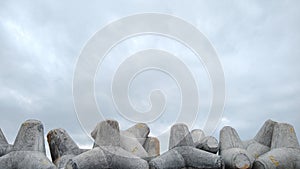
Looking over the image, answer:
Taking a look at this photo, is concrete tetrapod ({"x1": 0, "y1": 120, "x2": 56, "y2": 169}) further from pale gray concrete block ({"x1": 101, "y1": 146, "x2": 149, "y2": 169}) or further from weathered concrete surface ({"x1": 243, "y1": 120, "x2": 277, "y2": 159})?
weathered concrete surface ({"x1": 243, "y1": 120, "x2": 277, "y2": 159})

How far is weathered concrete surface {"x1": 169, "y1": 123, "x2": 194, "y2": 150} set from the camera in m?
9.91

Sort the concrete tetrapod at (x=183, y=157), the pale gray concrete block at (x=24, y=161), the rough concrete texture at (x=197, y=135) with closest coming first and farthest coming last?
the pale gray concrete block at (x=24, y=161), the concrete tetrapod at (x=183, y=157), the rough concrete texture at (x=197, y=135)

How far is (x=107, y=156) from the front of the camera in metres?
8.76

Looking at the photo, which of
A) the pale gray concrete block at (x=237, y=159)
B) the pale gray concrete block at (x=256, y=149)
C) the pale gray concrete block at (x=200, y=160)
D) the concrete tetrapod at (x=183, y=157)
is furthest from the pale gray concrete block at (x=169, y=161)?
the pale gray concrete block at (x=256, y=149)

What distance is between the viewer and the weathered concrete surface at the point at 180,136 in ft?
32.5

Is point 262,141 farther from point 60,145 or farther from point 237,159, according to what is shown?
point 60,145

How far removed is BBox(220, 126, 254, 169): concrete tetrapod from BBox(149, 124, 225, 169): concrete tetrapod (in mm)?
352

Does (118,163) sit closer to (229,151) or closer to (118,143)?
(118,143)

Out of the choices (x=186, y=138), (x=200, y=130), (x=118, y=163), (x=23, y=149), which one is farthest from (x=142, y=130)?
(x=23, y=149)

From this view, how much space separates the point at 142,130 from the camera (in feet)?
40.8

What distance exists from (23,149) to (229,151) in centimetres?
578

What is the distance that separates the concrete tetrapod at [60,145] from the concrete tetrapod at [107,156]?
162cm

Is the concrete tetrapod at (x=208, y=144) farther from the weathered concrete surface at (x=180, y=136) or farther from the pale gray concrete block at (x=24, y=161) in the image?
the pale gray concrete block at (x=24, y=161)

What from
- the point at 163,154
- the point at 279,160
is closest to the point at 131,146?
the point at 163,154
